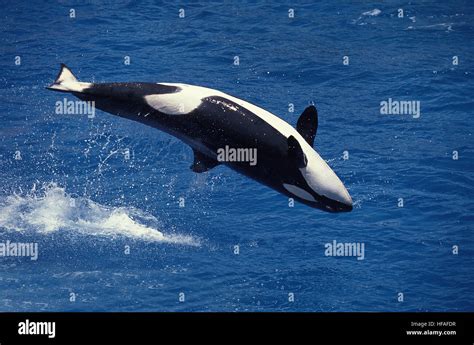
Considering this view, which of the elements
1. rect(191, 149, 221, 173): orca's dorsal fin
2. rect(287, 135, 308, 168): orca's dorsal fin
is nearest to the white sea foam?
rect(191, 149, 221, 173): orca's dorsal fin

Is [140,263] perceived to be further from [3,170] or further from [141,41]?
[141,41]

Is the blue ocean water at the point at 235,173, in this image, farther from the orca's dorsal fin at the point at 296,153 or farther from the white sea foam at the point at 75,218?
the orca's dorsal fin at the point at 296,153

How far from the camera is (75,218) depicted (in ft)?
46.9

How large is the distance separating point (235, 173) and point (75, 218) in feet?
10.0

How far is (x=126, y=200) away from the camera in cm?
1481

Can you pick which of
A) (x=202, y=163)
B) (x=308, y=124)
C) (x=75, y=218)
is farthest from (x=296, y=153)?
(x=75, y=218)

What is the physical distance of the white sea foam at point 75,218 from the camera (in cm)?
1383

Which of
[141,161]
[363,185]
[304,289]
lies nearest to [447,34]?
[363,185]

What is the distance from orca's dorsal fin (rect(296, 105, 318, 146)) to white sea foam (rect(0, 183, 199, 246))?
157 inches

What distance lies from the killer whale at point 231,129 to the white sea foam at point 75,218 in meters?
3.76

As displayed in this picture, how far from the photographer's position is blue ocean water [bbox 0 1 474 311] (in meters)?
12.6

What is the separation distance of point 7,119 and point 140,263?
19.9 feet

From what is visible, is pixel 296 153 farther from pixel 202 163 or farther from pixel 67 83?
pixel 67 83

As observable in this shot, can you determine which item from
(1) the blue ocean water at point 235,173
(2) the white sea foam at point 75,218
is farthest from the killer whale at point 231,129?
(2) the white sea foam at point 75,218
